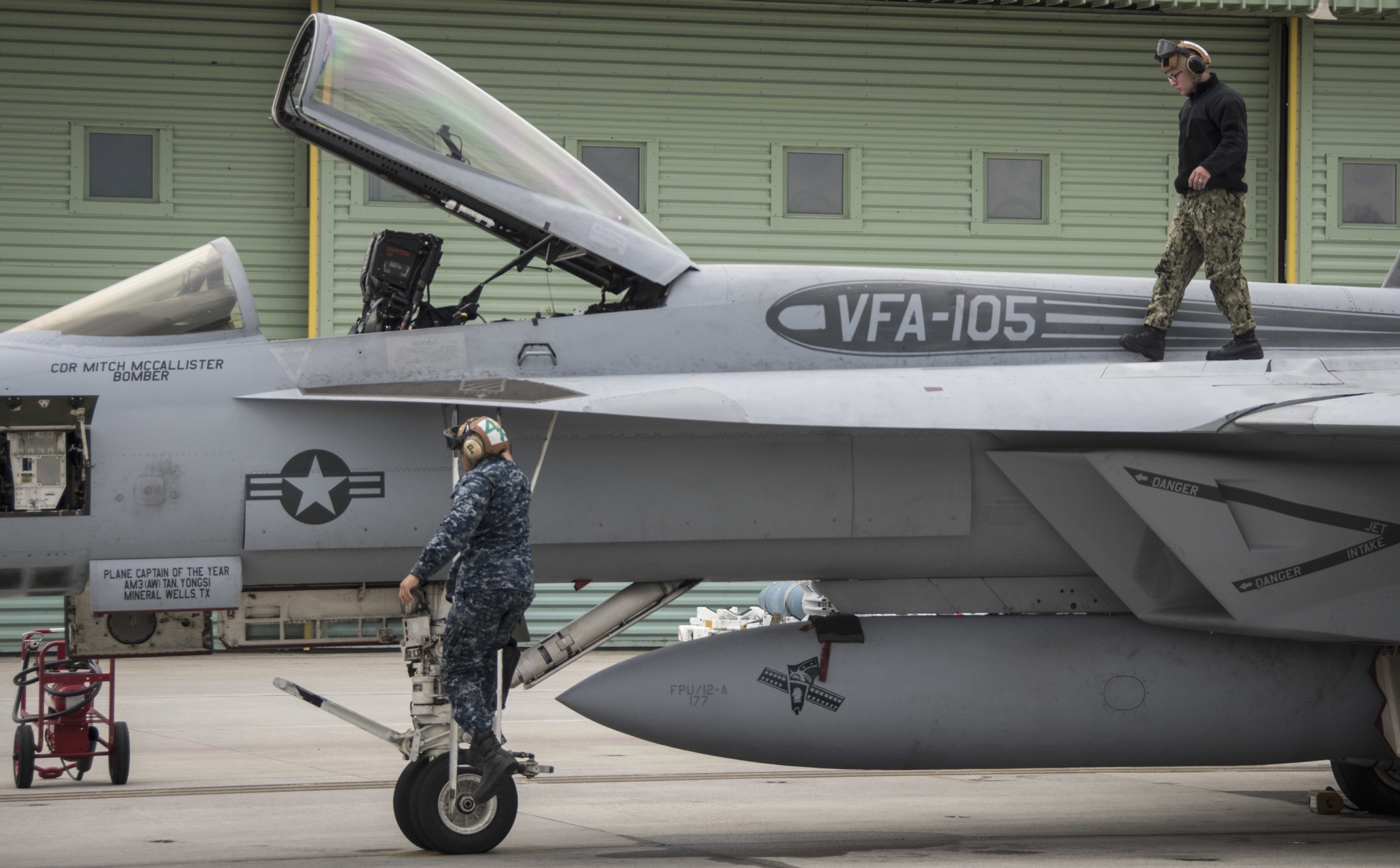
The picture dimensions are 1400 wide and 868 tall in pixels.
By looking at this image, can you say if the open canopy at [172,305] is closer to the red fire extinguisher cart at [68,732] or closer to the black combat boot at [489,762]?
the black combat boot at [489,762]

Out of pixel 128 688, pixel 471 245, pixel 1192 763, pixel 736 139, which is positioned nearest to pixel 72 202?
pixel 471 245

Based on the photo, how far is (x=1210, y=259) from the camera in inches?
295

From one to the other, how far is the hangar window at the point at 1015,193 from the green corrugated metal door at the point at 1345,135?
3.31 metres

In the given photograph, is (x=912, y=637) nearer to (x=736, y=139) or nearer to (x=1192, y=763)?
(x=1192, y=763)

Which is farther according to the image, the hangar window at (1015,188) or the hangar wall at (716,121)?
the hangar window at (1015,188)

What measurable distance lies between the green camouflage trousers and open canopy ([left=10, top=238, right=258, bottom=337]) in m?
4.49

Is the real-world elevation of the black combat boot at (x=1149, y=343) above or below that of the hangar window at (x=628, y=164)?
below

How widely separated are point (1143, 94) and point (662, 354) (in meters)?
14.3

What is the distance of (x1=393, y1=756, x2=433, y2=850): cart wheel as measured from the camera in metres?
6.65

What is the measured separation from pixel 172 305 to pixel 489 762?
2558 mm

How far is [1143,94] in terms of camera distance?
19375mm

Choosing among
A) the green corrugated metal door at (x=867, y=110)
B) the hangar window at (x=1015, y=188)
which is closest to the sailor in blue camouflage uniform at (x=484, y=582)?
the green corrugated metal door at (x=867, y=110)

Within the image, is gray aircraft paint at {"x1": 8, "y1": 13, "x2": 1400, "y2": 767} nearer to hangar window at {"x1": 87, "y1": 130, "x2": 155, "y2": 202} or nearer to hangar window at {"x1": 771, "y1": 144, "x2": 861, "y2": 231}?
hangar window at {"x1": 771, "y1": 144, "x2": 861, "y2": 231}

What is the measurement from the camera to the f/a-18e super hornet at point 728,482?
6613mm
